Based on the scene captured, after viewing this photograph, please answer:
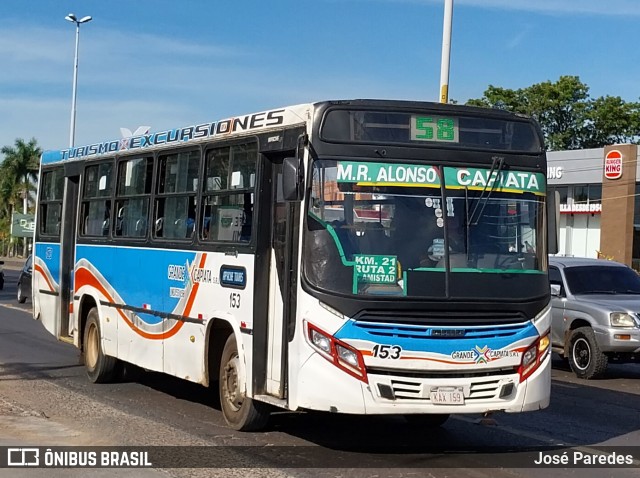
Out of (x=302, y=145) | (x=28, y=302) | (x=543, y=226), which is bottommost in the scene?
(x=28, y=302)

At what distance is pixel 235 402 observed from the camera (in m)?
9.77

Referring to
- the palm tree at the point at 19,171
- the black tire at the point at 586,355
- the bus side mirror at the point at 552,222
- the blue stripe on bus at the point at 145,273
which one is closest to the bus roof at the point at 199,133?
the blue stripe on bus at the point at 145,273

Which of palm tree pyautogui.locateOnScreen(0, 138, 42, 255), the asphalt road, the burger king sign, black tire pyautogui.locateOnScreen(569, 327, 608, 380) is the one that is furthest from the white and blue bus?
palm tree pyautogui.locateOnScreen(0, 138, 42, 255)

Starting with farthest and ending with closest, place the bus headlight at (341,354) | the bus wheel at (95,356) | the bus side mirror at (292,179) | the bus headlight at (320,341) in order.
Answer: the bus wheel at (95,356)
the bus side mirror at (292,179)
the bus headlight at (320,341)
the bus headlight at (341,354)

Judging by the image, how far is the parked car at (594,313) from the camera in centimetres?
1502

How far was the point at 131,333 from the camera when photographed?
12148 mm

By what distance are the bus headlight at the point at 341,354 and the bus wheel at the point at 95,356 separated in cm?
560

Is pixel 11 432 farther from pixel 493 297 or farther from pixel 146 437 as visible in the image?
pixel 493 297

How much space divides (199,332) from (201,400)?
1.98m

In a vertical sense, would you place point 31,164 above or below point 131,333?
above

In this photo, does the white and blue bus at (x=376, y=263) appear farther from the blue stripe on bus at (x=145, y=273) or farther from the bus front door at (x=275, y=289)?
the blue stripe on bus at (x=145, y=273)

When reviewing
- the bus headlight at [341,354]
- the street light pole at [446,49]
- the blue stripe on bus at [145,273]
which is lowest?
the bus headlight at [341,354]

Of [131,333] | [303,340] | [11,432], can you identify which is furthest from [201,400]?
[303,340]

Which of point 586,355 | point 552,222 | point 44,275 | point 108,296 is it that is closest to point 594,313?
point 586,355
